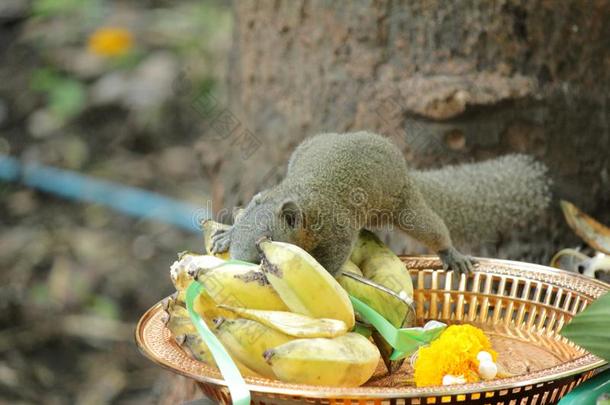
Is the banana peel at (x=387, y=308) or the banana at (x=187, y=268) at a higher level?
the banana at (x=187, y=268)

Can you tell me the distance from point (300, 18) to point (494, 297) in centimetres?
111

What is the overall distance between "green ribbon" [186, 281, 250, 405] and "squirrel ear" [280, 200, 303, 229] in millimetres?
462

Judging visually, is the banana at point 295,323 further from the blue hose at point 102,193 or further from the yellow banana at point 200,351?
the blue hose at point 102,193

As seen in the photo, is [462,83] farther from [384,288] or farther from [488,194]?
[384,288]

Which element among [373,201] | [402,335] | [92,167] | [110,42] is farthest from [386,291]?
[110,42]

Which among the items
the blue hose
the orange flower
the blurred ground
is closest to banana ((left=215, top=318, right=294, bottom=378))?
the blurred ground

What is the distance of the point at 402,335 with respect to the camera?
1.12m

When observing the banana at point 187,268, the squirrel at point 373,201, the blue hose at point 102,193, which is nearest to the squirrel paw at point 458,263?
the squirrel at point 373,201

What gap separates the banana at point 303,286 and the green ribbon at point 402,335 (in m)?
0.07

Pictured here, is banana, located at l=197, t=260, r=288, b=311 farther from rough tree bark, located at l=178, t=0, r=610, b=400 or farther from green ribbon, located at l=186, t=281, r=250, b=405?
rough tree bark, located at l=178, t=0, r=610, b=400

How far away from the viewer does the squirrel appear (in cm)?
154

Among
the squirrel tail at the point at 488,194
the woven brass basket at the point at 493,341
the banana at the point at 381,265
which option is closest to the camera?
the woven brass basket at the point at 493,341

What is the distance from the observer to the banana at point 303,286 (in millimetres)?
1080

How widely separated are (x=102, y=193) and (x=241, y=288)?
2.33 m
